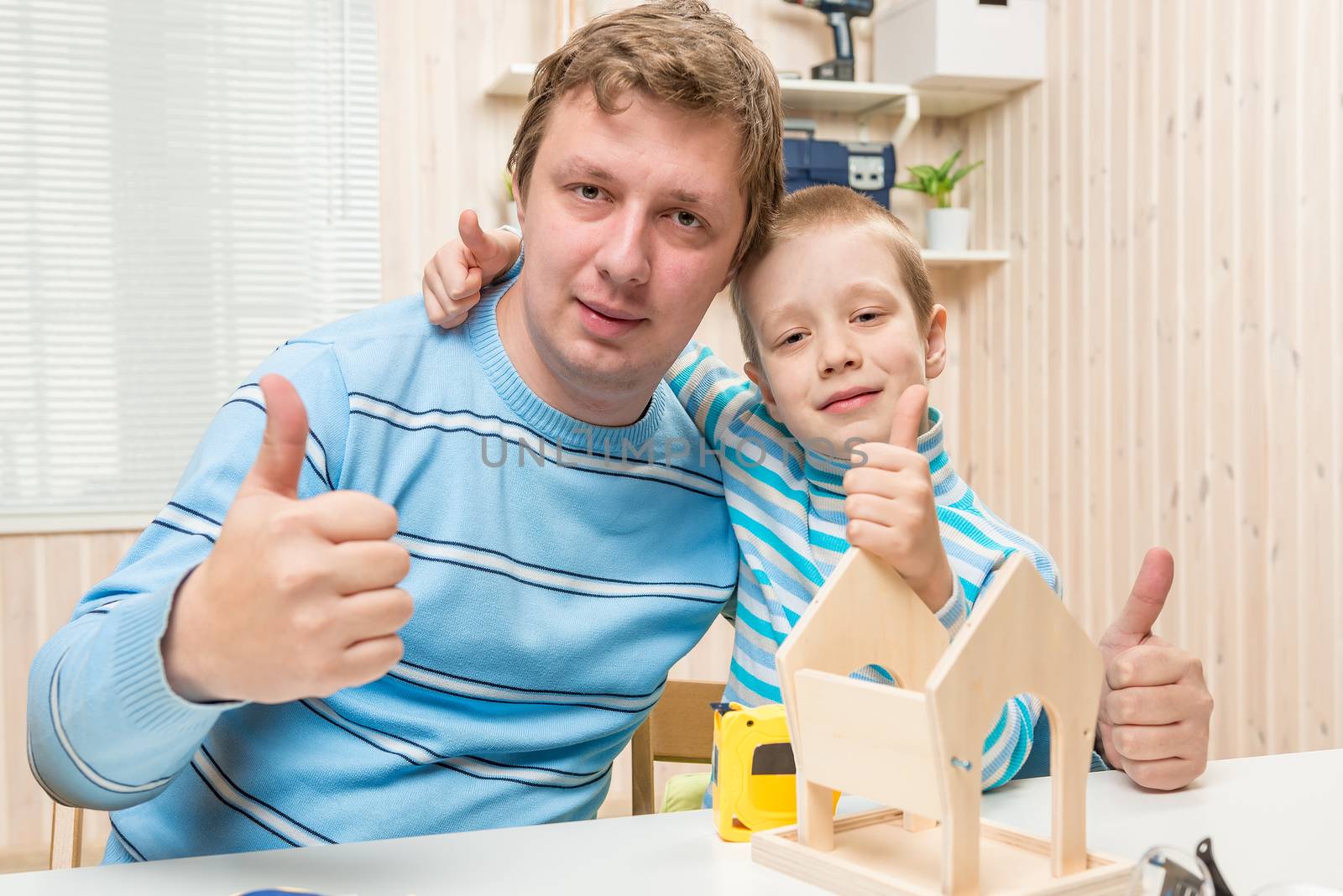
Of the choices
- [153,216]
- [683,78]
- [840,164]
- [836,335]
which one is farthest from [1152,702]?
[153,216]

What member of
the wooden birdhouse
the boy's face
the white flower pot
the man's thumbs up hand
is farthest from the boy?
the white flower pot

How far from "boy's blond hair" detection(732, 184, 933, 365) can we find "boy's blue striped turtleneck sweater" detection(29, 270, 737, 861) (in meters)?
0.22

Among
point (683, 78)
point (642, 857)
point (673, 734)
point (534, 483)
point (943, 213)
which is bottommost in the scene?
point (673, 734)

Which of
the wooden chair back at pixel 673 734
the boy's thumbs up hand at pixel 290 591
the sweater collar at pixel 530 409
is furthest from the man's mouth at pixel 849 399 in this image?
the boy's thumbs up hand at pixel 290 591

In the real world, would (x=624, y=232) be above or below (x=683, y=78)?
below

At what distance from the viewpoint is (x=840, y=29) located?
2.96 m

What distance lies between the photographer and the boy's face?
3.73 ft

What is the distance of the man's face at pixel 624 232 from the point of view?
1.07 metres

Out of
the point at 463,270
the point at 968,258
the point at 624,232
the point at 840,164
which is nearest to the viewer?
the point at 624,232

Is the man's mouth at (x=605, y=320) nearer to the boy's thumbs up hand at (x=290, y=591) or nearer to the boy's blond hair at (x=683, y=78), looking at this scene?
the boy's blond hair at (x=683, y=78)

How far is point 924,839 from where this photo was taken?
814 mm

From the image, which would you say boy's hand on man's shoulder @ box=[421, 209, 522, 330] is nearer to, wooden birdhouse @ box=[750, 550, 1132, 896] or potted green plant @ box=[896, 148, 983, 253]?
wooden birdhouse @ box=[750, 550, 1132, 896]

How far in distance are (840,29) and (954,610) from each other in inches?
94.7

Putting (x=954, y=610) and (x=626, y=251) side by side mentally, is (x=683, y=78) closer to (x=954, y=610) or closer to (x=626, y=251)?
(x=626, y=251)
